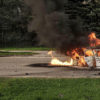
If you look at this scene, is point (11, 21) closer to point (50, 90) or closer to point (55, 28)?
point (55, 28)

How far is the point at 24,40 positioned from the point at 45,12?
23.3m

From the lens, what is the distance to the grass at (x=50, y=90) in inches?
297

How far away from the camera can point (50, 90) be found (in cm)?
838

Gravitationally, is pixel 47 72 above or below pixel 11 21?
below

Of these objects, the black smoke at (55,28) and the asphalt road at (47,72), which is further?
the black smoke at (55,28)

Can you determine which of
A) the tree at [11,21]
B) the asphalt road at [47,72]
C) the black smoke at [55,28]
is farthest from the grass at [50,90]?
the tree at [11,21]

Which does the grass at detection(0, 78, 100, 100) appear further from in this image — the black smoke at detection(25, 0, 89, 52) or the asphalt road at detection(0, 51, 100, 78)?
the black smoke at detection(25, 0, 89, 52)

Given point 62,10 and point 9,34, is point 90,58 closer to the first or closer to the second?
point 62,10

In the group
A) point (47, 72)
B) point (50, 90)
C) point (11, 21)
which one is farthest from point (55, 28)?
point (11, 21)

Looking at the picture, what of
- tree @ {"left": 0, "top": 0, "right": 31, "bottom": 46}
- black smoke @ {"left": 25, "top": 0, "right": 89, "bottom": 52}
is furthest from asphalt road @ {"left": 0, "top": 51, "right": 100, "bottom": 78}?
tree @ {"left": 0, "top": 0, "right": 31, "bottom": 46}

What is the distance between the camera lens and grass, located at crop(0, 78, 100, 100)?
24.7ft

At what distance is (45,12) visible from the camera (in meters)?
16.9

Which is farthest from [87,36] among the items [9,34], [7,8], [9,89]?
[7,8]

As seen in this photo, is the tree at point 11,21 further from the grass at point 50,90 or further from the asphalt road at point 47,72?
the grass at point 50,90
